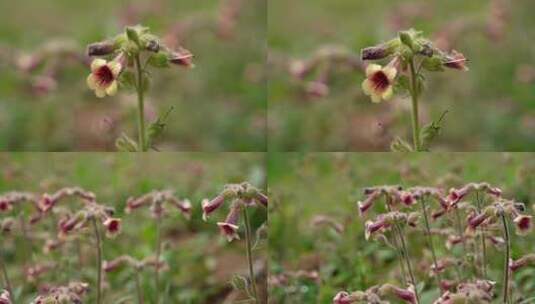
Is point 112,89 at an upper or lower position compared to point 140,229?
upper

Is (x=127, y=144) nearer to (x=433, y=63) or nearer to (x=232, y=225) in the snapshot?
(x=232, y=225)

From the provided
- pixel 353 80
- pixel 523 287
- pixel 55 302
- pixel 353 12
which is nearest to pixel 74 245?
pixel 55 302

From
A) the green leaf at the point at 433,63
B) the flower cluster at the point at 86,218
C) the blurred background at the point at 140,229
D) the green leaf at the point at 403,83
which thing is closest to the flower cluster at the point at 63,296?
the flower cluster at the point at 86,218

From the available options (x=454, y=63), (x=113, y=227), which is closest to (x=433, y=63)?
(x=454, y=63)

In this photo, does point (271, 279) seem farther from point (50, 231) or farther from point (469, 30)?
point (469, 30)

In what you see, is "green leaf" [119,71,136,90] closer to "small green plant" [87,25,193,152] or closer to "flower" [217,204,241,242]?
"small green plant" [87,25,193,152]

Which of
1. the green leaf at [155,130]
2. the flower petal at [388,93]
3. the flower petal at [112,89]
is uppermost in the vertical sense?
the flower petal at [112,89]

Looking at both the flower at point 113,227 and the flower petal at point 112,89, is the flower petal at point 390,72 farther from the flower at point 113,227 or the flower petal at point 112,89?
the flower at point 113,227
